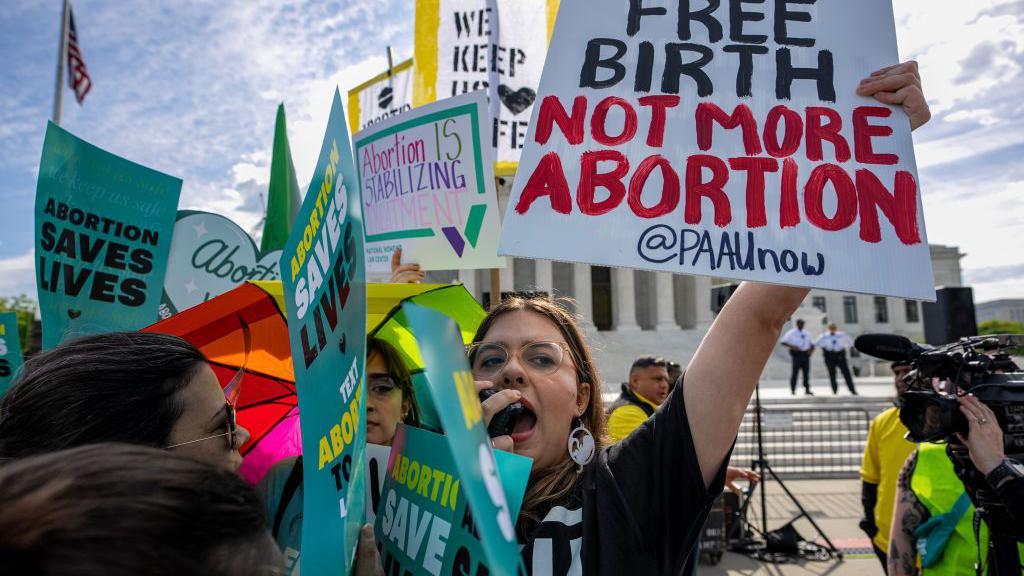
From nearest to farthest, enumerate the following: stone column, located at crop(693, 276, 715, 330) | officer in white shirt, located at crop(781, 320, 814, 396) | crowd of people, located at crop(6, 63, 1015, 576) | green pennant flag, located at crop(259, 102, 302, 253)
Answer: crowd of people, located at crop(6, 63, 1015, 576) → green pennant flag, located at crop(259, 102, 302, 253) → officer in white shirt, located at crop(781, 320, 814, 396) → stone column, located at crop(693, 276, 715, 330)

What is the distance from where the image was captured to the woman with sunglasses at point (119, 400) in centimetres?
122

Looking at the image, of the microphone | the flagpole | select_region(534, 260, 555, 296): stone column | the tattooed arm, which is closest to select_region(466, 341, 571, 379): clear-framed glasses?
the microphone

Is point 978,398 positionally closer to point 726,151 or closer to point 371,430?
point 726,151

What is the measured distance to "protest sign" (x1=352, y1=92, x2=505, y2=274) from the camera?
10.7ft

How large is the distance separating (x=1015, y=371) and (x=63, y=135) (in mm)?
3859

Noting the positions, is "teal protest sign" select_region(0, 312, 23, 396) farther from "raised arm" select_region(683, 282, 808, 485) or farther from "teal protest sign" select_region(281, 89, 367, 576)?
"raised arm" select_region(683, 282, 808, 485)

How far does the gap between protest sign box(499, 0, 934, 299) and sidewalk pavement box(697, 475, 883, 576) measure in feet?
16.0

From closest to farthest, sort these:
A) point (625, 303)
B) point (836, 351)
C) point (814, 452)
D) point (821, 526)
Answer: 1. point (821, 526)
2. point (814, 452)
3. point (836, 351)
4. point (625, 303)

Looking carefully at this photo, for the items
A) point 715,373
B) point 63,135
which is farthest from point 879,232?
point 63,135

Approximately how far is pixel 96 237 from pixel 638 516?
269cm

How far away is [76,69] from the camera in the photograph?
1145 cm

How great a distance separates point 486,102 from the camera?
3240 millimetres

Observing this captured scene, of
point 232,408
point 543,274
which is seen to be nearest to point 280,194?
point 232,408

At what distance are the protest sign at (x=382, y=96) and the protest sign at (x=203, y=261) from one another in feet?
6.52
